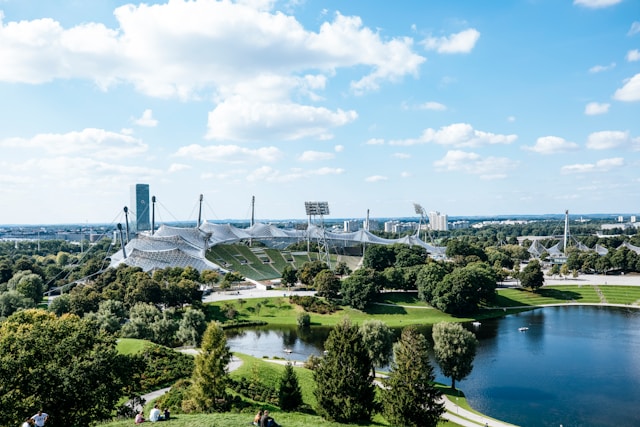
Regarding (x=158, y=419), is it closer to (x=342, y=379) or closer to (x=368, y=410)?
(x=342, y=379)

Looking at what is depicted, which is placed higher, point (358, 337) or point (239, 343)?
point (358, 337)

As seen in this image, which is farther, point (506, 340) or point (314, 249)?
point (314, 249)

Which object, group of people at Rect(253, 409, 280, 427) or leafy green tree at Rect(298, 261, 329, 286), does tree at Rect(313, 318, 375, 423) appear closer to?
group of people at Rect(253, 409, 280, 427)

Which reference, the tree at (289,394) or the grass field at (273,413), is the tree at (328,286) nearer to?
the grass field at (273,413)

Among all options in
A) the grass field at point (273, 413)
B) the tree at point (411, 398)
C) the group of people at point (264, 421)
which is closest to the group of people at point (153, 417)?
the grass field at point (273, 413)

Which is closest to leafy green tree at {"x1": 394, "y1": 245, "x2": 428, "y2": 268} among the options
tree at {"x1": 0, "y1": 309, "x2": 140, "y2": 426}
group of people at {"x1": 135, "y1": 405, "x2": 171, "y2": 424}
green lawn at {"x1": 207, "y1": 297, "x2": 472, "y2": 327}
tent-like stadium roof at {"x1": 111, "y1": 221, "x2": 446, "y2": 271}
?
green lawn at {"x1": 207, "y1": 297, "x2": 472, "y2": 327}

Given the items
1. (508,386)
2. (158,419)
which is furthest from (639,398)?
(158,419)
